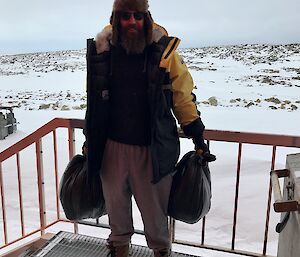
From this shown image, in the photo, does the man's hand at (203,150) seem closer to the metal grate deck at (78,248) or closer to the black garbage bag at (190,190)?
the black garbage bag at (190,190)

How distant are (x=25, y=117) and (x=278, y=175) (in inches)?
409

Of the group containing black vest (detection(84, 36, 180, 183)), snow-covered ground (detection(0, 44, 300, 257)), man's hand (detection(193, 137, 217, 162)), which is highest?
black vest (detection(84, 36, 180, 183))

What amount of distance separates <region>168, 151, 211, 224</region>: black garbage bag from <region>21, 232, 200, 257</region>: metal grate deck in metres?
0.46

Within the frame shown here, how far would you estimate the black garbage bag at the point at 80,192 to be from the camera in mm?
1757

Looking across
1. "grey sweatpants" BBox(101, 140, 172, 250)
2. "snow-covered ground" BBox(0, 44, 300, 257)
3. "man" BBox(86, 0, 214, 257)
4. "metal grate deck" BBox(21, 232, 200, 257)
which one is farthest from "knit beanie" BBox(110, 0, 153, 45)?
"metal grate deck" BBox(21, 232, 200, 257)

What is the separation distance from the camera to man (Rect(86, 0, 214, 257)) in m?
1.42

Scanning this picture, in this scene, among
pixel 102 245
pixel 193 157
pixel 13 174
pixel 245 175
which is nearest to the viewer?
pixel 193 157

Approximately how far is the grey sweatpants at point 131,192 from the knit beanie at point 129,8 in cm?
45

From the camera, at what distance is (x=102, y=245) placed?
2076mm

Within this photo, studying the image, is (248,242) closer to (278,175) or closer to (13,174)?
(278,175)

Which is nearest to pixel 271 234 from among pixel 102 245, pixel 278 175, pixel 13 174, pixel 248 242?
pixel 248 242

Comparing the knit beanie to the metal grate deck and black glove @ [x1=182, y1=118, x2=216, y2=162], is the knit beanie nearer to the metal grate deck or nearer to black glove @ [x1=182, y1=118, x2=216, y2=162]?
black glove @ [x1=182, y1=118, x2=216, y2=162]

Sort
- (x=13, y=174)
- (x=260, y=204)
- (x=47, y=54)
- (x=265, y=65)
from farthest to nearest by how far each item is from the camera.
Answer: (x=47, y=54) < (x=265, y=65) < (x=13, y=174) < (x=260, y=204)

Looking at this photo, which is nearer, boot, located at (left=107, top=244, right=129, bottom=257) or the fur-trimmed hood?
the fur-trimmed hood
